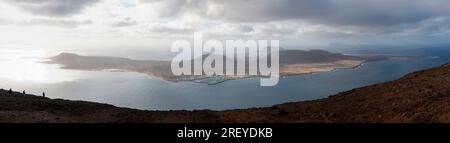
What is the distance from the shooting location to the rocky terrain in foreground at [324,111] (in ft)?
64.1

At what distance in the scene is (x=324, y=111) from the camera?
22.8m

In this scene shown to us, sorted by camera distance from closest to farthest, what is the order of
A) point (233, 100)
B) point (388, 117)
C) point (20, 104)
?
point (388, 117) < point (20, 104) < point (233, 100)

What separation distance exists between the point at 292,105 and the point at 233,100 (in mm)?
138876

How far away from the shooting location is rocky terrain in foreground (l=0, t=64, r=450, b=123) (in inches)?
770

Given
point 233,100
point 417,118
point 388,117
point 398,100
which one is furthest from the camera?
point 233,100

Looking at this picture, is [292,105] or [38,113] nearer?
[38,113]

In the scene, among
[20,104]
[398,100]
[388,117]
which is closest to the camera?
[388,117]

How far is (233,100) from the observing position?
539ft
